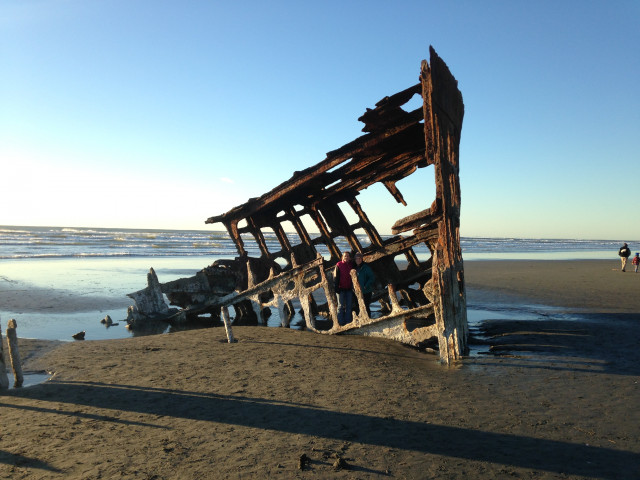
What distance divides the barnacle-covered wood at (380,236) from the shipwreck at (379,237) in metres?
0.02

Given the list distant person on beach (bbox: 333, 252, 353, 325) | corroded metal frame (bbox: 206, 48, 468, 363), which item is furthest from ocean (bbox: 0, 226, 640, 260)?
distant person on beach (bbox: 333, 252, 353, 325)

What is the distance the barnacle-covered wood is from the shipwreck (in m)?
0.02

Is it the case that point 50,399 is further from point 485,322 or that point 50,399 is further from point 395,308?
point 485,322

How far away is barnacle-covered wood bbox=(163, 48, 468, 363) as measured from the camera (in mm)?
6961

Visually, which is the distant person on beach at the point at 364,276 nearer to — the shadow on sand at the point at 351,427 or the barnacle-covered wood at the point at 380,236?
the barnacle-covered wood at the point at 380,236

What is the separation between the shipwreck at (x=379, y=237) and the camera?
6969 mm

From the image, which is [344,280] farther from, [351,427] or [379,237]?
[351,427]

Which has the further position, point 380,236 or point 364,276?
point 380,236

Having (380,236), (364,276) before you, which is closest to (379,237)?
(380,236)

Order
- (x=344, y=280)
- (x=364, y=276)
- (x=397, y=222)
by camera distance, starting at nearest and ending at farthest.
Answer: (x=397, y=222)
(x=364, y=276)
(x=344, y=280)

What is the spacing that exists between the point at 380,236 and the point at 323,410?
5.33 metres

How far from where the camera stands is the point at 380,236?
962 centimetres

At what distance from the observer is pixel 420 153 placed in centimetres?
881

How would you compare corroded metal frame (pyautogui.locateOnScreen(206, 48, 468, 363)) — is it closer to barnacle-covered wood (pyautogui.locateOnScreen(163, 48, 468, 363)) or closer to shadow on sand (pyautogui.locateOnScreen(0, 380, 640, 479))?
barnacle-covered wood (pyautogui.locateOnScreen(163, 48, 468, 363))
